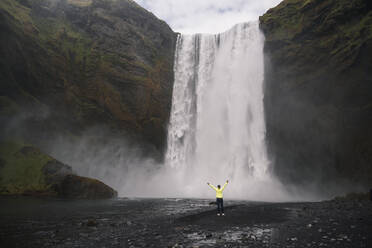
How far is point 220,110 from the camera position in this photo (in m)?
37.5

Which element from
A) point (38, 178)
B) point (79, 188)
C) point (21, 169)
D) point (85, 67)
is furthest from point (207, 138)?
point (21, 169)

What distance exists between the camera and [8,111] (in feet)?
86.2

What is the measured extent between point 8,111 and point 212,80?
25.7 metres

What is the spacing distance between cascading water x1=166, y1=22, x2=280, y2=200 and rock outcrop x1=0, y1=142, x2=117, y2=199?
13.4 m

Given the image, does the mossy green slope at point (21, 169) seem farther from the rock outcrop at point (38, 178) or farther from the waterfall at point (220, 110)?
the waterfall at point (220, 110)

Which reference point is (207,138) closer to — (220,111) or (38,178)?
(220,111)

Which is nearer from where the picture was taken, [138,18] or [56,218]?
[56,218]

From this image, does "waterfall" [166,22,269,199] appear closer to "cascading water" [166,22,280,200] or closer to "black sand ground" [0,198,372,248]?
"cascading water" [166,22,280,200]

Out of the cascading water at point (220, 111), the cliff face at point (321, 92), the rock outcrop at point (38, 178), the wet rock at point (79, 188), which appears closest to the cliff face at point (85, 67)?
the cascading water at point (220, 111)

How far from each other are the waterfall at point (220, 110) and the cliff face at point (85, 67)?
8.66 feet

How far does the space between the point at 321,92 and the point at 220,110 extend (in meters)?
13.2

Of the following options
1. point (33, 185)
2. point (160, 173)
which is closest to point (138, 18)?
point (160, 173)

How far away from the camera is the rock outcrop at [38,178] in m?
22.8

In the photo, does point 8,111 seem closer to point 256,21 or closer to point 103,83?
point 103,83
